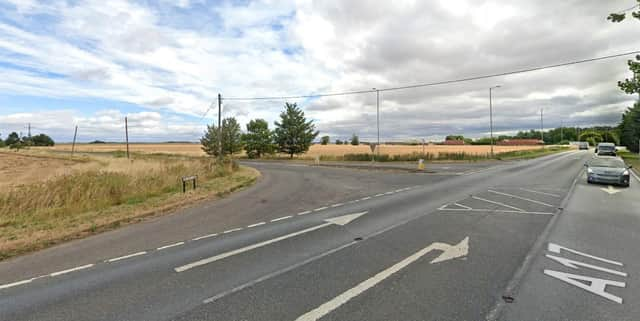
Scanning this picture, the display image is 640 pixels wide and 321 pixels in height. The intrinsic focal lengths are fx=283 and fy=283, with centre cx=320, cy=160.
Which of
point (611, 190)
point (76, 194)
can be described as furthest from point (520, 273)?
point (76, 194)

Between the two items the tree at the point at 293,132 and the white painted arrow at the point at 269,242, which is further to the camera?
the tree at the point at 293,132

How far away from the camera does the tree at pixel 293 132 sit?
38938 millimetres

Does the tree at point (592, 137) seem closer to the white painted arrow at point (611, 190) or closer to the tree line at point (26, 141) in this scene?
the white painted arrow at point (611, 190)

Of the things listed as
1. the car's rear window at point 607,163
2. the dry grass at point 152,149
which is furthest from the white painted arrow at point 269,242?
the dry grass at point 152,149

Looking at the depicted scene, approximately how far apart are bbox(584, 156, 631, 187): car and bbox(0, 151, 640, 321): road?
688cm

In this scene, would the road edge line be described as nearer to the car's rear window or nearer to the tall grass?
the car's rear window

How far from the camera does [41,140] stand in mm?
114750

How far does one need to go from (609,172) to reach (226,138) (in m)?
40.2

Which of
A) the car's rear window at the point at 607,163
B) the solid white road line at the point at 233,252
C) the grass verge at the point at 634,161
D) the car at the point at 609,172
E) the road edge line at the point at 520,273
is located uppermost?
the car's rear window at the point at 607,163

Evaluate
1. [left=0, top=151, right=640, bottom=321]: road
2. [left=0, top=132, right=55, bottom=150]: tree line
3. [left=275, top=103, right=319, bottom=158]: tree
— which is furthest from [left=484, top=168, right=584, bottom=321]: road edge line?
[left=0, top=132, right=55, bottom=150]: tree line

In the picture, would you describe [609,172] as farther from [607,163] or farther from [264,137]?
[264,137]

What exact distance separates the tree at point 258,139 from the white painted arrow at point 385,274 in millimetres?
39367

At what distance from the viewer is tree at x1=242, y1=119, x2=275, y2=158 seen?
4384 centimetres

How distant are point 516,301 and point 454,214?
180 inches
